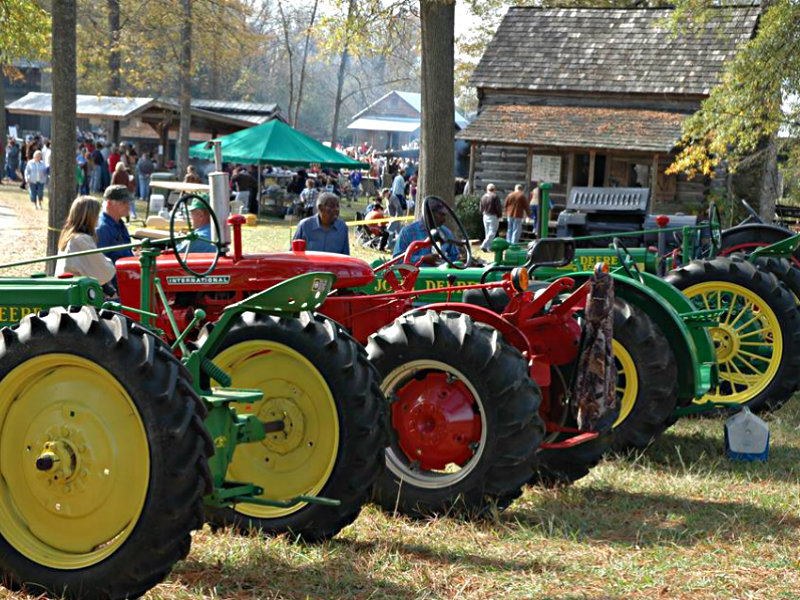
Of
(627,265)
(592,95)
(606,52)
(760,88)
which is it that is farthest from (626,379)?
(606,52)

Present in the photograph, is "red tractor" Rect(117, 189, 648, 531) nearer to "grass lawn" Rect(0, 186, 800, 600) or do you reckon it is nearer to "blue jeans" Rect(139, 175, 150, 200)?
"grass lawn" Rect(0, 186, 800, 600)

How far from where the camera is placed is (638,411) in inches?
285

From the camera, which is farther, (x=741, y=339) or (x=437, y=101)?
(x=437, y=101)

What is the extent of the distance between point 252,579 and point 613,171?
89.5 ft

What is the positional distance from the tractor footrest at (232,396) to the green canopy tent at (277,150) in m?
24.7

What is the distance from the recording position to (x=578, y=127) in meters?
29.4

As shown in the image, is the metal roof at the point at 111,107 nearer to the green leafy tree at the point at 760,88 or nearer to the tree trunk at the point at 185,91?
the tree trunk at the point at 185,91

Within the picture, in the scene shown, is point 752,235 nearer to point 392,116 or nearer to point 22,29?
point 22,29

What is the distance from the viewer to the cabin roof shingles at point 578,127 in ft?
93.1

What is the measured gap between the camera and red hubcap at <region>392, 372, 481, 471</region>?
6.00 m

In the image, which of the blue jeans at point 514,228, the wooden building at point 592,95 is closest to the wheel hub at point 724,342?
the blue jeans at point 514,228

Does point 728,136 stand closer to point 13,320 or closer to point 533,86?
point 533,86

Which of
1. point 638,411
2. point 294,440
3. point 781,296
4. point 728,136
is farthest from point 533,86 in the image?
point 294,440

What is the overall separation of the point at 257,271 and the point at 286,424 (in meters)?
1.98
